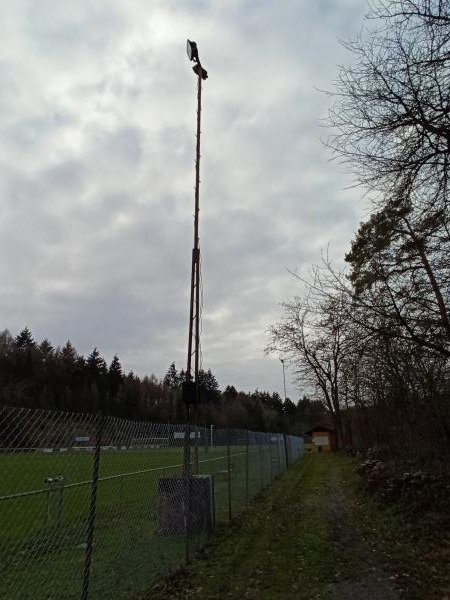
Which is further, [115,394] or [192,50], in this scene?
[115,394]

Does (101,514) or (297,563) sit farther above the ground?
(101,514)

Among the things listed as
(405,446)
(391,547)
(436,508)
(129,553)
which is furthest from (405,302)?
(405,446)

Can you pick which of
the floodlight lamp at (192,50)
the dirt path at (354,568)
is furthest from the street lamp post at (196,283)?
the dirt path at (354,568)

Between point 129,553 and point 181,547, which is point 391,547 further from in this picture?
point 129,553

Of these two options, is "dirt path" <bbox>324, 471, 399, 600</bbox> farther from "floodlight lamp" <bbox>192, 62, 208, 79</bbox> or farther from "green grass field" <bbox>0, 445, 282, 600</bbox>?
"floodlight lamp" <bbox>192, 62, 208, 79</bbox>

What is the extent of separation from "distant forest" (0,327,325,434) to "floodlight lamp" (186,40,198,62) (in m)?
7.20

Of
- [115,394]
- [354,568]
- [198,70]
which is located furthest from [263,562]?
[115,394]

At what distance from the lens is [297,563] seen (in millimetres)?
7387

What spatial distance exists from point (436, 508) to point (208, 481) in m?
4.38

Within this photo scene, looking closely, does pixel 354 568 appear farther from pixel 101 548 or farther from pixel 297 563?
pixel 101 548

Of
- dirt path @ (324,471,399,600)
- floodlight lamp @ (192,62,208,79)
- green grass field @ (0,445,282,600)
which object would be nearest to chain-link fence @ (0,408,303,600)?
green grass field @ (0,445,282,600)

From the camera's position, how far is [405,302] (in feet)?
35.4

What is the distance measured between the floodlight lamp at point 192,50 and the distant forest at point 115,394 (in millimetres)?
7198

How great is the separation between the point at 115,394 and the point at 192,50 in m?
27.6
